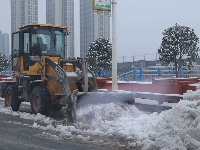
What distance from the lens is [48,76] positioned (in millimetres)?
12188

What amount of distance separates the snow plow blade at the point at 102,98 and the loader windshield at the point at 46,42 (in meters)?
2.55

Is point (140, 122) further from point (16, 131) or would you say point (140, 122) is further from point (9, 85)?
point (9, 85)

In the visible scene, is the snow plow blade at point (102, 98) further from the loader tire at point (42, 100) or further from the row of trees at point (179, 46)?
the row of trees at point (179, 46)

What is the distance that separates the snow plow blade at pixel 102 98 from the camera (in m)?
11.2

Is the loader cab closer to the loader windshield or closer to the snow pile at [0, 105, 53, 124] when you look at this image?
the loader windshield

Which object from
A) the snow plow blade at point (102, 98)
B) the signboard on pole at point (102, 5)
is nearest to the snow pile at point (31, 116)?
the snow plow blade at point (102, 98)

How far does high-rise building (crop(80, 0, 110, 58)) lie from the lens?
105 ft

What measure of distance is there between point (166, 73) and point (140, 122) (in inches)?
721

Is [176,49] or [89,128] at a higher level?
[176,49]

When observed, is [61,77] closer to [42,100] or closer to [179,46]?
[42,100]

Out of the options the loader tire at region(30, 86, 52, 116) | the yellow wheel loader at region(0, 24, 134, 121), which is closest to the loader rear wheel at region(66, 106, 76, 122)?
the yellow wheel loader at region(0, 24, 134, 121)

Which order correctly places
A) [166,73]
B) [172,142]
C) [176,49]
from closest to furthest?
[172,142] < [176,49] < [166,73]

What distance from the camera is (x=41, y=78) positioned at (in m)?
12.5

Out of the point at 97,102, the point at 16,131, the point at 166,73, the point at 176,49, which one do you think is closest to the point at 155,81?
the point at 97,102
